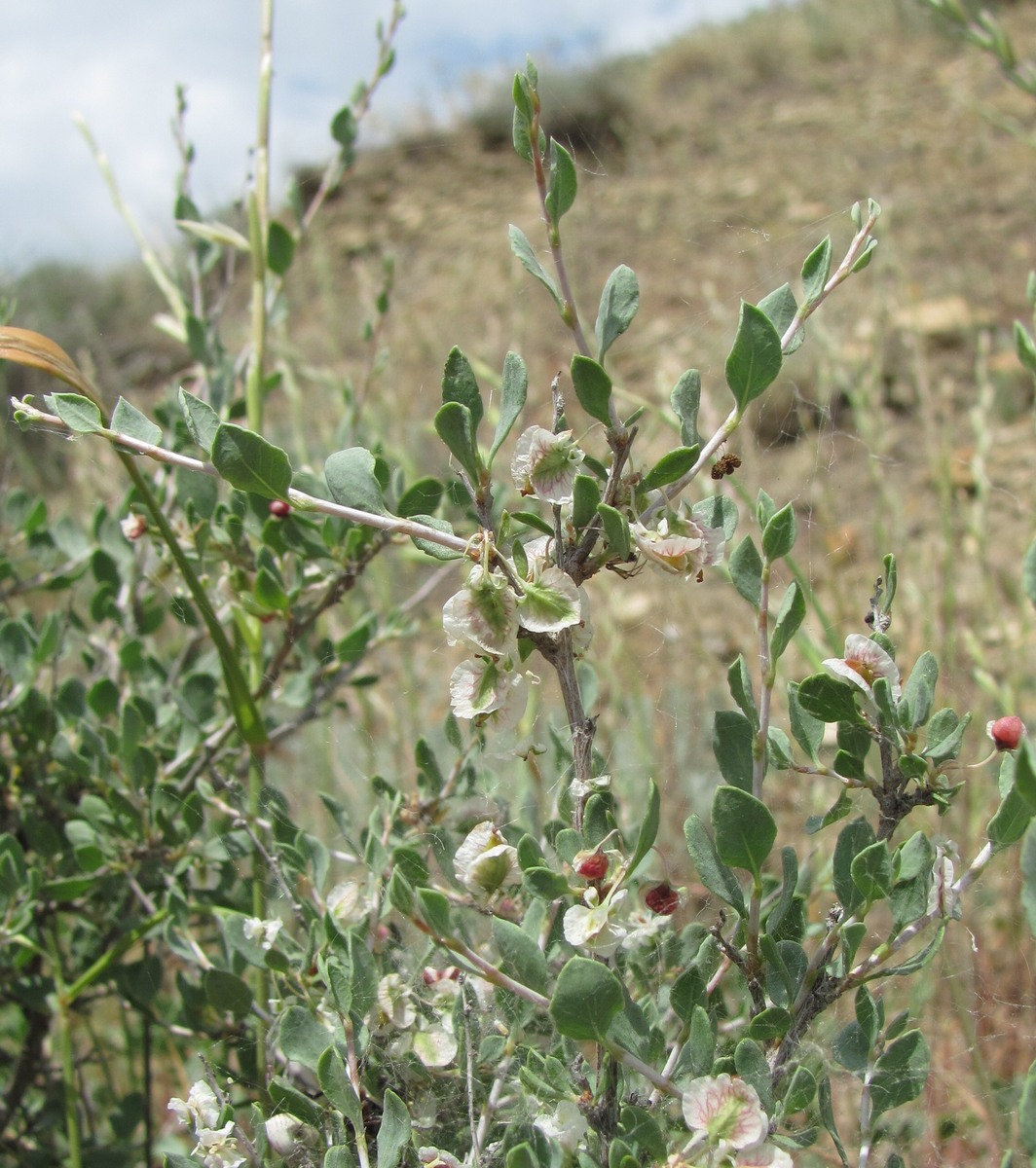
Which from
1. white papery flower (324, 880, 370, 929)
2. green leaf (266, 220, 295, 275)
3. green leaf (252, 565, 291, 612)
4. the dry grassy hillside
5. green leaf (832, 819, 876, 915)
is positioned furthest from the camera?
the dry grassy hillside

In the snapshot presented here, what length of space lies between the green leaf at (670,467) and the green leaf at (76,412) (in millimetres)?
275

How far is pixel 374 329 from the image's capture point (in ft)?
3.52

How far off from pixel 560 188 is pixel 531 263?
0.05 metres

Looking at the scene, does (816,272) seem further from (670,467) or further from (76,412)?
(76,412)

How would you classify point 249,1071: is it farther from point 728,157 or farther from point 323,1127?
point 728,157

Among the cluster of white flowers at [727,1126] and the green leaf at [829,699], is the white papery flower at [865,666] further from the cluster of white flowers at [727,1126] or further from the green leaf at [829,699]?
the cluster of white flowers at [727,1126]

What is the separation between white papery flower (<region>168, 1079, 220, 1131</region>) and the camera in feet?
1.65

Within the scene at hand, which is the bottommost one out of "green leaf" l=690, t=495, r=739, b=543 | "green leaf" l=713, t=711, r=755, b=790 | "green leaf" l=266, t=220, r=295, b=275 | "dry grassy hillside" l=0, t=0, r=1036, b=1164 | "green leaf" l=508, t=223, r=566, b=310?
"dry grassy hillside" l=0, t=0, r=1036, b=1164

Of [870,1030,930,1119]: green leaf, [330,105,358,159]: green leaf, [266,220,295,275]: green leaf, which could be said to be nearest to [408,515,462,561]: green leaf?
[870,1030,930,1119]: green leaf

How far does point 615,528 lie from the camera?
441 mm

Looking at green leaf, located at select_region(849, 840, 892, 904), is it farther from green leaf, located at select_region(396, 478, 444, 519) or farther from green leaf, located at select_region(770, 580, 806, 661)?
green leaf, located at select_region(396, 478, 444, 519)

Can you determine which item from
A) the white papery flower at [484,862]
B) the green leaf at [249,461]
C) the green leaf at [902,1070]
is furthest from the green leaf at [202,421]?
the green leaf at [902,1070]

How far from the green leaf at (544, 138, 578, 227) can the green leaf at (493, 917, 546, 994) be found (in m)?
0.35

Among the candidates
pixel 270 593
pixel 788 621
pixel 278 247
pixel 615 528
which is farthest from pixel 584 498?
pixel 278 247
